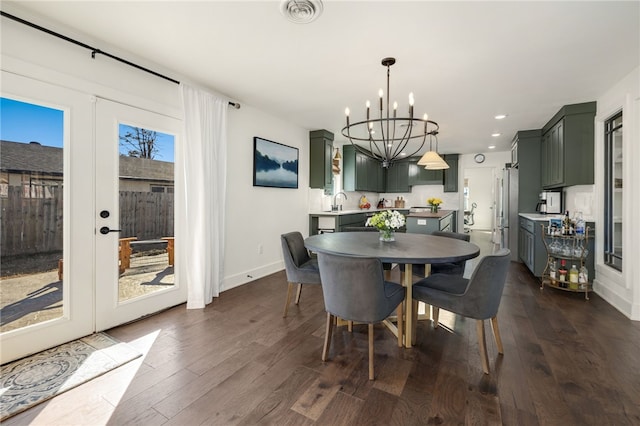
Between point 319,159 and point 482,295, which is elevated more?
point 319,159

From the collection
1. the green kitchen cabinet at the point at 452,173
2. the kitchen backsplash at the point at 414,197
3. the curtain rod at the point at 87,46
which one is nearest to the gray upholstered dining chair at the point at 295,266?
the curtain rod at the point at 87,46

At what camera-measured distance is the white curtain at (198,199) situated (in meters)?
3.11

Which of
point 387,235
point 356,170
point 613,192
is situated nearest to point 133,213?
point 387,235

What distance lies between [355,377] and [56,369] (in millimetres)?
1985

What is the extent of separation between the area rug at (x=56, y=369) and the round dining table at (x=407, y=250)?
5.42 ft

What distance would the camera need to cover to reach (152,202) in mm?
2936

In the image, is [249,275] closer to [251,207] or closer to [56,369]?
[251,207]

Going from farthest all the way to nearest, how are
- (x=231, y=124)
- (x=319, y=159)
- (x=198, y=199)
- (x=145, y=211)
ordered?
(x=319, y=159)
(x=231, y=124)
(x=198, y=199)
(x=145, y=211)

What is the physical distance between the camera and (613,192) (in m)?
3.42

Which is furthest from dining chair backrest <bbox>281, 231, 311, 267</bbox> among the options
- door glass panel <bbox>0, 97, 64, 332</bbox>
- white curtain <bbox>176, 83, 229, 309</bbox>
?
door glass panel <bbox>0, 97, 64, 332</bbox>

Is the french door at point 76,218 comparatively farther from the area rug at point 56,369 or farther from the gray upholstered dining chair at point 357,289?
the gray upholstered dining chair at point 357,289

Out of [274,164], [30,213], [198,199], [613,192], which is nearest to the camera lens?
[30,213]

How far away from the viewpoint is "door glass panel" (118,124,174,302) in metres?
2.71

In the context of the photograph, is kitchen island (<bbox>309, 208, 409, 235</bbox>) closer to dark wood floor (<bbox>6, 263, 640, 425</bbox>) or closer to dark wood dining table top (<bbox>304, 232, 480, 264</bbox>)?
dark wood dining table top (<bbox>304, 232, 480, 264</bbox>)
